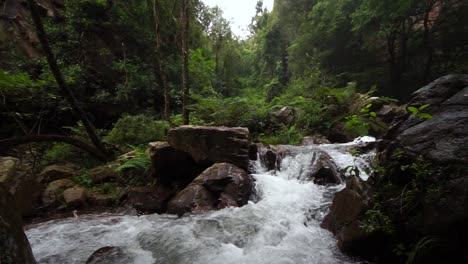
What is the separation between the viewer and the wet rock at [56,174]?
6.75 metres

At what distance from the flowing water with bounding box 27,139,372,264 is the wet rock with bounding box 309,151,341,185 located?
0.89 ft

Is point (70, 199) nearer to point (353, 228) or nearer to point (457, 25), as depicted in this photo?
point (353, 228)

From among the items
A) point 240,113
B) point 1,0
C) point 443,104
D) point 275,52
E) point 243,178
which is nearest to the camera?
point 443,104

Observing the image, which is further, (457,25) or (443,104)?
(457,25)

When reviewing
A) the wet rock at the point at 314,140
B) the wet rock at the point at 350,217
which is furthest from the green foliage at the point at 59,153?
the wet rock at the point at 350,217

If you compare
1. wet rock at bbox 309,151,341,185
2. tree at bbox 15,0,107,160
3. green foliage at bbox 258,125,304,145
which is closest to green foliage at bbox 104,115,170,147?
tree at bbox 15,0,107,160

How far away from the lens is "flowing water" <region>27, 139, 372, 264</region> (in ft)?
11.3

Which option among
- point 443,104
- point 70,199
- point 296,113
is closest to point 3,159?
point 70,199

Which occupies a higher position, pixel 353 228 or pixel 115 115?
pixel 115 115

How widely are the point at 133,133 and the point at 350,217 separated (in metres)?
7.38

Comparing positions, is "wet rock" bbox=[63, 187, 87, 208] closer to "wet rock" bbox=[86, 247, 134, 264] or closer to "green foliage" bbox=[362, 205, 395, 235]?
"wet rock" bbox=[86, 247, 134, 264]

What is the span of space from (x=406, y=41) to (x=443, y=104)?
11428mm

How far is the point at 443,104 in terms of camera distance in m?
3.56

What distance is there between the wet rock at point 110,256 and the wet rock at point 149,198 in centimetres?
163
